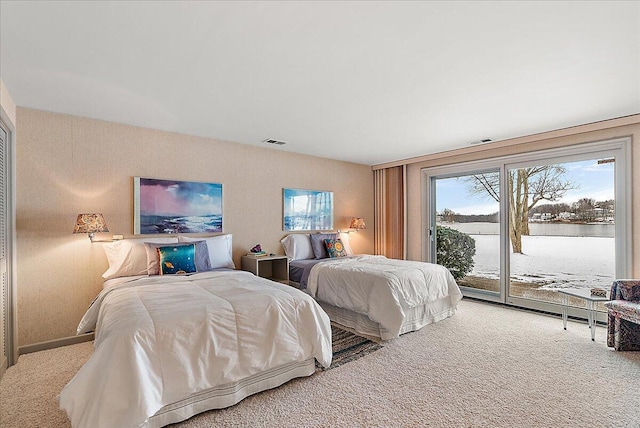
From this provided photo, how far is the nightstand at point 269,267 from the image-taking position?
4.20 metres

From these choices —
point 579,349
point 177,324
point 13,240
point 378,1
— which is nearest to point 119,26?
point 378,1

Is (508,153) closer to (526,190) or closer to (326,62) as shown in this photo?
(526,190)

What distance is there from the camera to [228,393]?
2115 mm

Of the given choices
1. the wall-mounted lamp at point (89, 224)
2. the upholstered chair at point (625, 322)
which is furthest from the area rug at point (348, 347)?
the wall-mounted lamp at point (89, 224)

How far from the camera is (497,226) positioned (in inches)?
186

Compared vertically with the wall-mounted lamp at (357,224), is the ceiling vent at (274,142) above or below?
above

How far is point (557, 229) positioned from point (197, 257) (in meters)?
4.65

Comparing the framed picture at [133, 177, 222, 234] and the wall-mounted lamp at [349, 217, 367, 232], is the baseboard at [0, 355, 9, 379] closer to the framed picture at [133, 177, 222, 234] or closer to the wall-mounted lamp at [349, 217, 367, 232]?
the framed picture at [133, 177, 222, 234]

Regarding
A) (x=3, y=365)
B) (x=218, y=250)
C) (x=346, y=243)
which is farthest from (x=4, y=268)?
(x=346, y=243)

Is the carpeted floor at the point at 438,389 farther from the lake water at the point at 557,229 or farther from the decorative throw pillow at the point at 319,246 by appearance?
the decorative throw pillow at the point at 319,246

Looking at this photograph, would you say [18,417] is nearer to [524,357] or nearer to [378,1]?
[378,1]

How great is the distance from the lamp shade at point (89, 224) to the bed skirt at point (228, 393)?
6.70 ft

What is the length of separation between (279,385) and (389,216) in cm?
426

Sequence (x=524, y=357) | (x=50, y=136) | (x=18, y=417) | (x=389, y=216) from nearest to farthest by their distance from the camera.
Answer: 1. (x=18, y=417)
2. (x=524, y=357)
3. (x=50, y=136)
4. (x=389, y=216)
